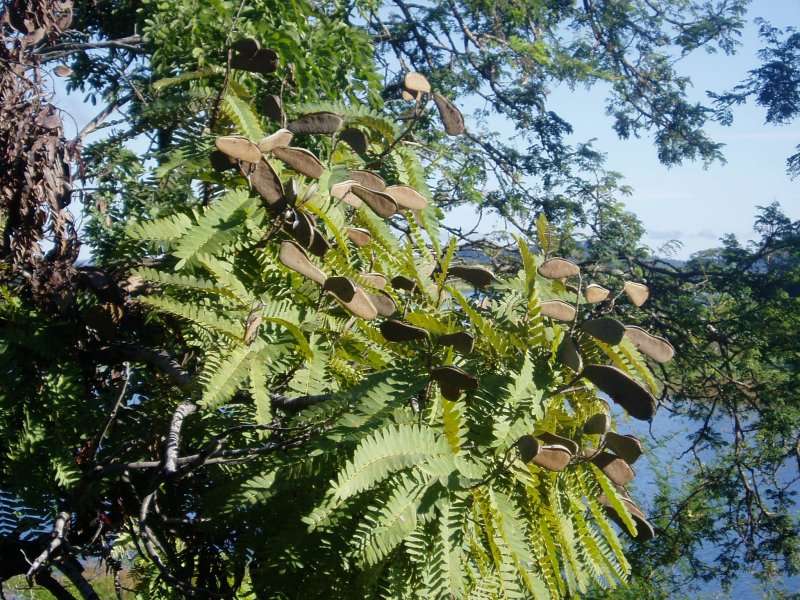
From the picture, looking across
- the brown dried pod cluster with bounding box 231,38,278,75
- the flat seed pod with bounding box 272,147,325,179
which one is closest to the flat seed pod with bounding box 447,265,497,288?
the flat seed pod with bounding box 272,147,325,179

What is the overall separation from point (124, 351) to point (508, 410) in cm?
107

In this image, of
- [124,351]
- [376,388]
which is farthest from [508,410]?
[124,351]

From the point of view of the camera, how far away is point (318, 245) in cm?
154

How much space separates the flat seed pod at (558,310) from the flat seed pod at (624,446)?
225mm

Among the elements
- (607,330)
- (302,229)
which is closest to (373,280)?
(302,229)

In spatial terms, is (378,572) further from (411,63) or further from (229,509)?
(411,63)

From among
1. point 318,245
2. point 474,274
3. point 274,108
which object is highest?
point 274,108

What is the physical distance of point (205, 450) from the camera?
5.18 feet

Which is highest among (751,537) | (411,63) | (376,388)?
(411,63)

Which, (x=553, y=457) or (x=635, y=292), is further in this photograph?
(x=635, y=292)

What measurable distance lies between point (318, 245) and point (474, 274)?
1.12 ft

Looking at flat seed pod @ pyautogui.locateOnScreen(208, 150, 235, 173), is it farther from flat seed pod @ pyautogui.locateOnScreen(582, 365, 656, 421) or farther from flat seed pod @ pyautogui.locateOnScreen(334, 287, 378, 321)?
flat seed pod @ pyautogui.locateOnScreen(582, 365, 656, 421)

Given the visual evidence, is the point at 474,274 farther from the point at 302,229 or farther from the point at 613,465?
the point at 613,465

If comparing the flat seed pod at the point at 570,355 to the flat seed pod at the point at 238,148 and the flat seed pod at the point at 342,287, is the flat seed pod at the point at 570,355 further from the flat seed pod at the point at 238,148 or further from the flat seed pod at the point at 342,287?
the flat seed pod at the point at 238,148
